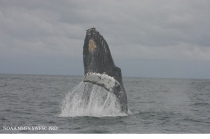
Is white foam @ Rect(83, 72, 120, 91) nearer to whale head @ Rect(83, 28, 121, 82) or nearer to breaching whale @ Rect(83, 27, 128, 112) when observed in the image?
breaching whale @ Rect(83, 27, 128, 112)

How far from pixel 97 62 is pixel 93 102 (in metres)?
2.33

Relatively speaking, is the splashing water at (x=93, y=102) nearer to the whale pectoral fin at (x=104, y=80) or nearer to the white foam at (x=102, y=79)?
the whale pectoral fin at (x=104, y=80)

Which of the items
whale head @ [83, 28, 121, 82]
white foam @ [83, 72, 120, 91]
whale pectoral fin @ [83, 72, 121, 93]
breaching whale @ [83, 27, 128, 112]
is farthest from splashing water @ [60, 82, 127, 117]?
whale head @ [83, 28, 121, 82]

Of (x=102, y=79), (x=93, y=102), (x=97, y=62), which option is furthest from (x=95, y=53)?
(x=93, y=102)

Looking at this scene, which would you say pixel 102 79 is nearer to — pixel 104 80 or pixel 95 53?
pixel 104 80

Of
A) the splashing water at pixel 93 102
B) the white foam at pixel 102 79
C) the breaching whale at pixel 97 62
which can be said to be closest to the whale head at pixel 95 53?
the breaching whale at pixel 97 62

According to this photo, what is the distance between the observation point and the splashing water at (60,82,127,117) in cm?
1138

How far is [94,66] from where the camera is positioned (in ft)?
32.9

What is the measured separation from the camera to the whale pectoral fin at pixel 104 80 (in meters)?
9.89

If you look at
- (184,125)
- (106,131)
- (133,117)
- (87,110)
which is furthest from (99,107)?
(184,125)

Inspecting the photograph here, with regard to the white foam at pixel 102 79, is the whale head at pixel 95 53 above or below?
above
